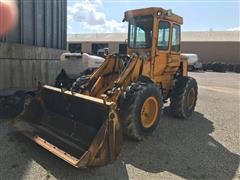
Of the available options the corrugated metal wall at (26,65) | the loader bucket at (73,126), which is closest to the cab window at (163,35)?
the loader bucket at (73,126)

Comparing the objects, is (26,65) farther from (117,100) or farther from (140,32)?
(117,100)

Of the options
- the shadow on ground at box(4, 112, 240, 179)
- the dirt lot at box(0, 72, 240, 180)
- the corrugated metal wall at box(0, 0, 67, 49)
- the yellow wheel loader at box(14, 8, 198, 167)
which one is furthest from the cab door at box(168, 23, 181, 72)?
the corrugated metal wall at box(0, 0, 67, 49)

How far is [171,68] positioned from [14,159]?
A: 4503 mm

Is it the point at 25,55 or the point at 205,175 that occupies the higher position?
the point at 25,55

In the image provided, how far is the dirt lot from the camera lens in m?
4.16

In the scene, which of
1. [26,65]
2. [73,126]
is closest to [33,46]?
[26,65]

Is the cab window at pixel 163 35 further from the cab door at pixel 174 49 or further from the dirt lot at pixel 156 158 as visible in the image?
the dirt lot at pixel 156 158

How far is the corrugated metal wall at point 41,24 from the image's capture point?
8612 mm

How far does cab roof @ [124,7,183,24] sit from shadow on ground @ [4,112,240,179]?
103 inches

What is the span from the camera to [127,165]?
4488mm

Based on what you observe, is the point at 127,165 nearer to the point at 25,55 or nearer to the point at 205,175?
the point at 205,175

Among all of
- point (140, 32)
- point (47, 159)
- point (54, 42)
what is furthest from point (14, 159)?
point (54, 42)

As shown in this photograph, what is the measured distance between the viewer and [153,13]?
6.34 meters

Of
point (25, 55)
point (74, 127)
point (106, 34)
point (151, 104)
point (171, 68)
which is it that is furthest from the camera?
point (106, 34)
